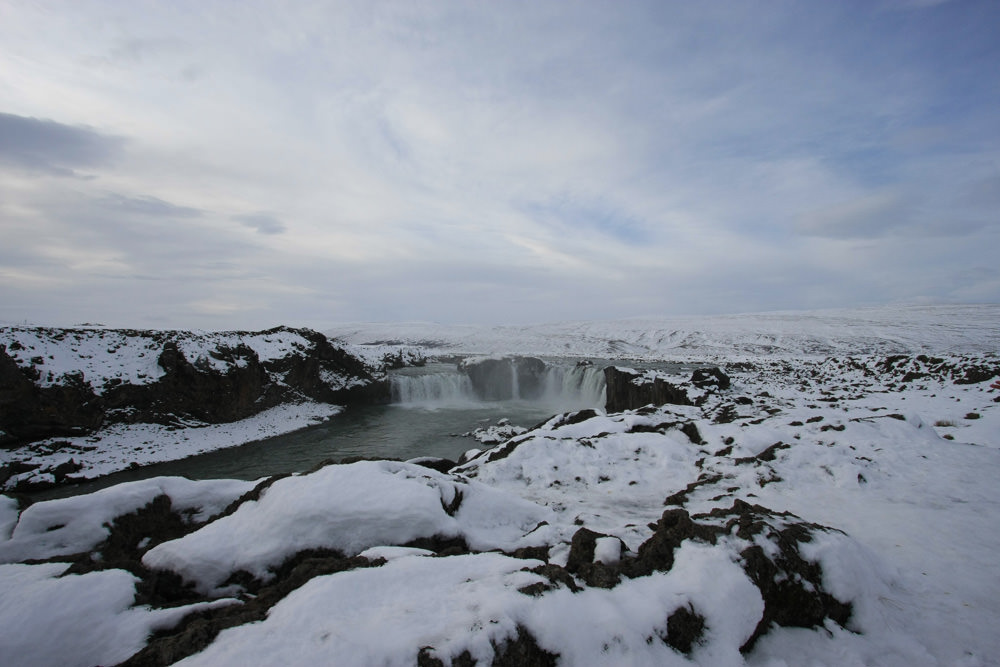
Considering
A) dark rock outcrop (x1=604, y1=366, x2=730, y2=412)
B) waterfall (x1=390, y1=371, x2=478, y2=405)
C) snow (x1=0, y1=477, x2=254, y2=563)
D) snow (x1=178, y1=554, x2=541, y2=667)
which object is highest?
snow (x1=178, y1=554, x2=541, y2=667)

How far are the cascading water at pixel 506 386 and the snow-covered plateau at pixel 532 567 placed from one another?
97.7 ft

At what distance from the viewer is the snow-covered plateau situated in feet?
11.7

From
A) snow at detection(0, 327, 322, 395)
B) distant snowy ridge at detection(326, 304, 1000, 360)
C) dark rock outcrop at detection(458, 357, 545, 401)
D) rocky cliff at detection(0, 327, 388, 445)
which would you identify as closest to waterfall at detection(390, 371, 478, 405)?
dark rock outcrop at detection(458, 357, 545, 401)

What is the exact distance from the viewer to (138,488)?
23.7ft

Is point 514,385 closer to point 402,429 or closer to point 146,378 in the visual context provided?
point 402,429

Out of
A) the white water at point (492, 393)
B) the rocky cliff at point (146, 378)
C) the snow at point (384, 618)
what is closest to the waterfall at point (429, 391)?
the white water at point (492, 393)

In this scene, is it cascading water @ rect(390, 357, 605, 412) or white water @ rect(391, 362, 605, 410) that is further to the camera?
cascading water @ rect(390, 357, 605, 412)

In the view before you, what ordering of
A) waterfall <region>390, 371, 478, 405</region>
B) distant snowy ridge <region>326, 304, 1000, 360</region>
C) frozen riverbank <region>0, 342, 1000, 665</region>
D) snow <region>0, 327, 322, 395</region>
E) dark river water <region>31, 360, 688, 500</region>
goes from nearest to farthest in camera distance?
frozen riverbank <region>0, 342, 1000, 665</region> < dark river water <region>31, 360, 688, 500</region> < snow <region>0, 327, 322, 395</region> < waterfall <region>390, 371, 478, 405</region> < distant snowy ridge <region>326, 304, 1000, 360</region>

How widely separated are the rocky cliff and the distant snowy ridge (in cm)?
5405

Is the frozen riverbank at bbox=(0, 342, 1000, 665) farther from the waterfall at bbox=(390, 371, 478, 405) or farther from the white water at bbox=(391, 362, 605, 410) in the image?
the waterfall at bbox=(390, 371, 478, 405)

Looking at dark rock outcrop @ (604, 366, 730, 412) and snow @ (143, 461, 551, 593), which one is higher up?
snow @ (143, 461, 551, 593)

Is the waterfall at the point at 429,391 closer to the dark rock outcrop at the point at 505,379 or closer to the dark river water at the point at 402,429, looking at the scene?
the dark river water at the point at 402,429

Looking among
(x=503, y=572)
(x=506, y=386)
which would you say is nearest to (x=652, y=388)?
(x=506, y=386)

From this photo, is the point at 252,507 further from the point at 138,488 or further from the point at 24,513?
the point at 24,513
